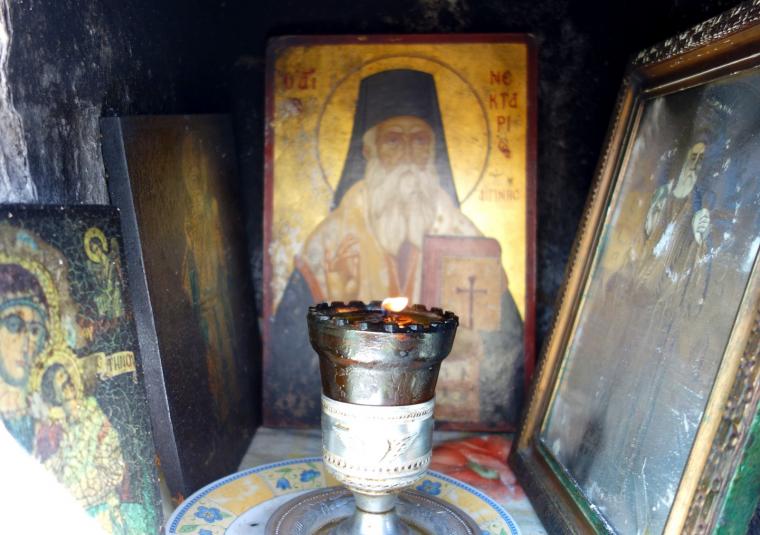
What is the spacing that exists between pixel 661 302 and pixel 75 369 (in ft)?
4.53

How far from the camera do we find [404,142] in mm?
3043

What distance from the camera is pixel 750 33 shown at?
5.75 feet

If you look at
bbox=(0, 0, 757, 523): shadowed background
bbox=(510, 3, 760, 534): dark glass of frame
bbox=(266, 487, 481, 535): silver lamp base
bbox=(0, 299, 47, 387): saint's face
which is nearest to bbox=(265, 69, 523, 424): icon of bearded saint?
bbox=(0, 0, 757, 523): shadowed background

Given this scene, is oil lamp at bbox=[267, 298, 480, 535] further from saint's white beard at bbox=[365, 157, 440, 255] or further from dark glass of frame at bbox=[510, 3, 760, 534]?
saint's white beard at bbox=[365, 157, 440, 255]

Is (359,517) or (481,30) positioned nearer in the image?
(359,517)

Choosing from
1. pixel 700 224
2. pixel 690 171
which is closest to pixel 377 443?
pixel 700 224

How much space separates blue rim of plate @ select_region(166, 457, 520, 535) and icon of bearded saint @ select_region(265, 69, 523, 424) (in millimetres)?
606

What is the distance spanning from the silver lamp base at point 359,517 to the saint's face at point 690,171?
1.04m

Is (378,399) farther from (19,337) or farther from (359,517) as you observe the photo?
(19,337)

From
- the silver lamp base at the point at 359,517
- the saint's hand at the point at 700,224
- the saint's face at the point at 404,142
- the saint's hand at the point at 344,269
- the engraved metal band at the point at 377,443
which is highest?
the saint's face at the point at 404,142

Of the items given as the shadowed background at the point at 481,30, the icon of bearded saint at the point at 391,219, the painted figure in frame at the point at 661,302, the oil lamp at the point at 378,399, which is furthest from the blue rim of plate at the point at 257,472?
the shadowed background at the point at 481,30

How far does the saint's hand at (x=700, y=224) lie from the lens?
1838 mm

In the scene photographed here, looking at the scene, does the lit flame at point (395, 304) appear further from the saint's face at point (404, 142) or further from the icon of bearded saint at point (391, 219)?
the saint's face at point (404, 142)

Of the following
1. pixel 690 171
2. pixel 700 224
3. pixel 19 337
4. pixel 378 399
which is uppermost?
pixel 690 171
